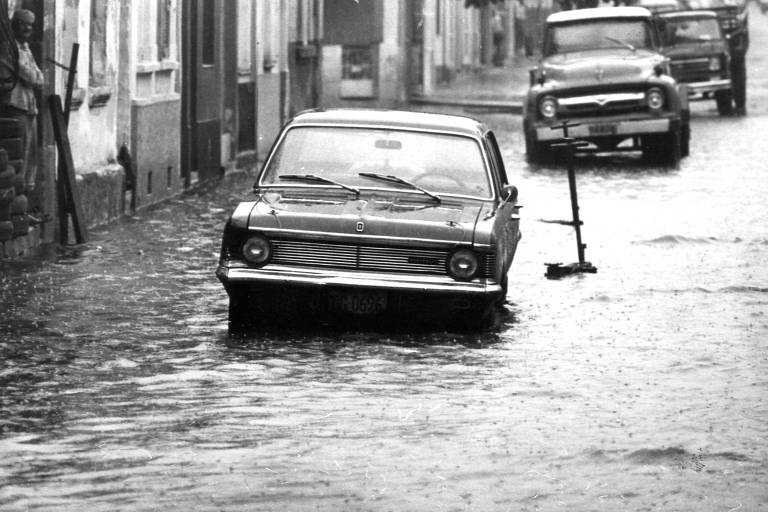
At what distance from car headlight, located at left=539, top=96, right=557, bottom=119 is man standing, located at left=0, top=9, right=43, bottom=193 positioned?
12567 millimetres

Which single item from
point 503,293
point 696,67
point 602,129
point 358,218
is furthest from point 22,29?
point 696,67

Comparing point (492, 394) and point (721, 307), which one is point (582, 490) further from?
point (721, 307)

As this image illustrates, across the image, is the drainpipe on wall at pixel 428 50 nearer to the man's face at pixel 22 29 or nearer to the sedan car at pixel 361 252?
the man's face at pixel 22 29

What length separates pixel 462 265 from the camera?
37.3 feet

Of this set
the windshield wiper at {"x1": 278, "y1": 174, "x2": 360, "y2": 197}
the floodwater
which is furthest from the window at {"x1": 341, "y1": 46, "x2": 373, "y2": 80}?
the windshield wiper at {"x1": 278, "y1": 174, "x2": 360, "y2": 197}

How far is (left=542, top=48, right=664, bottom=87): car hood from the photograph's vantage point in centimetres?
2806

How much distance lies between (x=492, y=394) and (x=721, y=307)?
13.5 ft

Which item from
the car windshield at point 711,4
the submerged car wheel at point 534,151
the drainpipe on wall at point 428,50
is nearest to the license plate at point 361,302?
the submerged car wheel at point 534,151

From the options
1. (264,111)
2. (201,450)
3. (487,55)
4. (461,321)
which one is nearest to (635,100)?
(264,111)

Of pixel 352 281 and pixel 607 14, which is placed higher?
pixel 607 14

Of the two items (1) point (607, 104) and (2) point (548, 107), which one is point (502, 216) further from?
(2) point (548, 107)

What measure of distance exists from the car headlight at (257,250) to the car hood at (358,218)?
68 millimetres

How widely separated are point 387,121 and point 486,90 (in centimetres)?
4427

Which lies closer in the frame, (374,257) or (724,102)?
(374,257)
